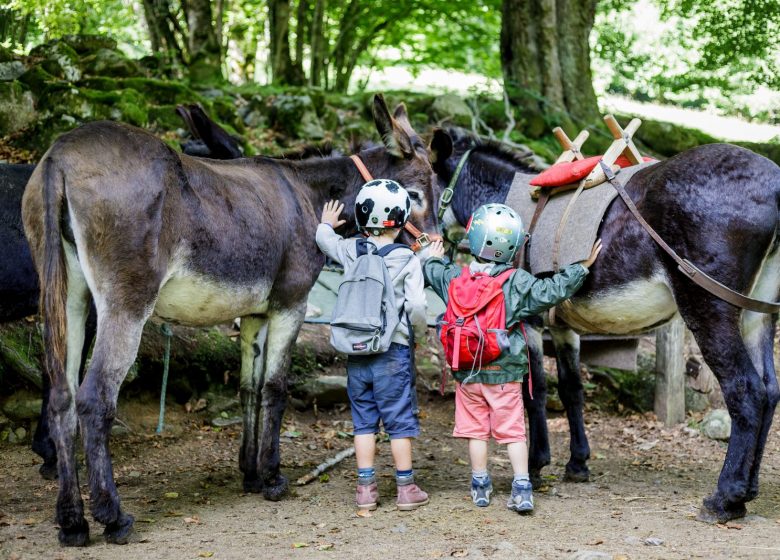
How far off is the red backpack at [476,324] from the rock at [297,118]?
6.70 meters

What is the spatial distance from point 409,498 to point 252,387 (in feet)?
4.21

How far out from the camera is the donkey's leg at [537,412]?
5.09 metres

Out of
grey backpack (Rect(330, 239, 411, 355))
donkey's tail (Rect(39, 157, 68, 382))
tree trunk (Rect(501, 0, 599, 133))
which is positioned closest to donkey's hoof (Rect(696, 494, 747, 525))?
grey backpack (Rect(330, 239, 411, 355))

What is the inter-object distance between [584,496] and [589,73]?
357 inches

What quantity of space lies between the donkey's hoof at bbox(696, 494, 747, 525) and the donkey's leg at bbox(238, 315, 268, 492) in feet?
8.75

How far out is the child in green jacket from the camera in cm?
443

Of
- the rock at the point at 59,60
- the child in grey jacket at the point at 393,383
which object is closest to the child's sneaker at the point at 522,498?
the child in grey jacket at the point at 393,383

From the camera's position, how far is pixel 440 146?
5.55 m

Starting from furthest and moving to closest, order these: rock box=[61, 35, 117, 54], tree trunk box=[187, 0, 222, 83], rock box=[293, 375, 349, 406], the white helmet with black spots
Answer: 1. tree trunk box=[187, 0, 222, 83]
2. rock box=[61, 35, 117, 54]
3. rock box=[293, 375, 349, 406]
4. the white helmet with black spots

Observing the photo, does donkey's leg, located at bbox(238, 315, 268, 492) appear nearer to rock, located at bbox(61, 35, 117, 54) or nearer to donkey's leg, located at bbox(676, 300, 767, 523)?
donkey's leg, located at bbox(676, 300, 767, 523)

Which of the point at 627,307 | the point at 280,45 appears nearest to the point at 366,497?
the point at 627,307

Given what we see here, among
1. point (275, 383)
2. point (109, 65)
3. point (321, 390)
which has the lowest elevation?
point (321, 390)

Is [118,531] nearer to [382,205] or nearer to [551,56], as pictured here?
[382,205]

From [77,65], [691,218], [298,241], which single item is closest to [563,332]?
[691,218]
